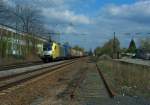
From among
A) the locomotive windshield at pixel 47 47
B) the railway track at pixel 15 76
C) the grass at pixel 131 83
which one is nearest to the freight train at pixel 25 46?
the locomotive windshield at pixel 47 47

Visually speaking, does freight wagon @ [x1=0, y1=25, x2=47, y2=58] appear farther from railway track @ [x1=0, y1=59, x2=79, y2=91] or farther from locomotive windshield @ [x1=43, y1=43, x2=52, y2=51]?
railway track @ [x1=0, y1=59, x2=79, y2=91]

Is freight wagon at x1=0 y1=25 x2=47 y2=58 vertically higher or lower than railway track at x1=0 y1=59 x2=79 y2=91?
higher

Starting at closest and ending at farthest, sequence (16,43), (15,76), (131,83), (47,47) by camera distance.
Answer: (131,83)
(15,76)
(47,47)
(16,43)

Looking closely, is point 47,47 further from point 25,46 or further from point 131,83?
point 131,83

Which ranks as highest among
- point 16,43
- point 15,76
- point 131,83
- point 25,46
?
point 16,43

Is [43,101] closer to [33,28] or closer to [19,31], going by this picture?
[19,31]

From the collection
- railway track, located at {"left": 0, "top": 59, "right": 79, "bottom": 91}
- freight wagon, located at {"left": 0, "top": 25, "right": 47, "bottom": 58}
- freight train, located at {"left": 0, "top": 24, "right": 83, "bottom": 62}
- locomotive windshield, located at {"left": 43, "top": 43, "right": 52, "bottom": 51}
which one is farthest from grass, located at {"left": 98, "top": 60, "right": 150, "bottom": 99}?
freight wagon, located at {"left": 0, "top": 25, "right": 47, "bottom": 58}

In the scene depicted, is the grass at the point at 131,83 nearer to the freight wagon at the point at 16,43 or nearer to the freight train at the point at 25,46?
the freight train at the point at 25,46

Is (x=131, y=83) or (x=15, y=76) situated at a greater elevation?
(x=15, y=76)

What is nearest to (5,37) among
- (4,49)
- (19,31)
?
(4,49)

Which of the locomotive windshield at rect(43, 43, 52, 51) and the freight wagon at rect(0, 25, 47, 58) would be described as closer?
the locomotive windshield at rect(43, 43, 52, 51)

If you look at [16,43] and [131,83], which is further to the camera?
[16,43]

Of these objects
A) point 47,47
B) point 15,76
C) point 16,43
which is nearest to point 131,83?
point 15,76

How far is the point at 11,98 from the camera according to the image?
13719mm
